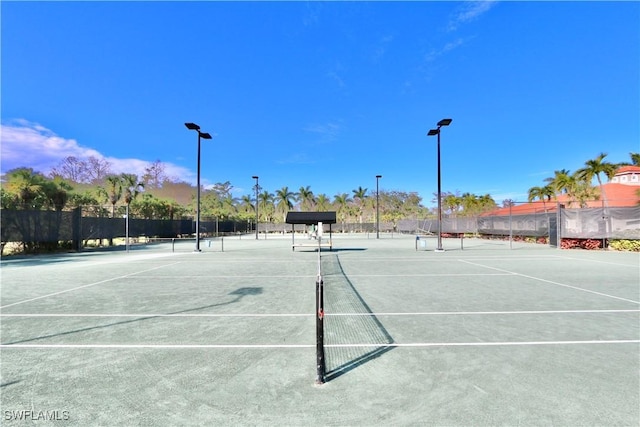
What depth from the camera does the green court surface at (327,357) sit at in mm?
3074

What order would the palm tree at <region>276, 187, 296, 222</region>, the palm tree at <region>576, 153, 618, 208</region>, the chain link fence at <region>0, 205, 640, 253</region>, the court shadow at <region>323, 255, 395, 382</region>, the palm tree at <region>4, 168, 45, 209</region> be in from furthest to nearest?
the palm tree at <region>276, 187, 296, 222</region> < the palm tree at <region>576, 153, 618, 208</region> < the palm tree at <region>4, 168, 45, 209</region> < the chain link fence at <region>0, 205, 640, 253</region> < the court shadow at <region>323, 255, 395, 382</region>

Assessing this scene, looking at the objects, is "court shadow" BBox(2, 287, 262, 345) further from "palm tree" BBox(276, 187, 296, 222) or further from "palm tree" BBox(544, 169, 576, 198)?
"palm tree" BBox(276, 187, 296, 222)

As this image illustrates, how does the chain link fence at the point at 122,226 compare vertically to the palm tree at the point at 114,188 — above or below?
below

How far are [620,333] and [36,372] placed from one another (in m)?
8.82

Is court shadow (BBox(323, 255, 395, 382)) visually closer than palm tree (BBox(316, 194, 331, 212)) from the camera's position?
Yes

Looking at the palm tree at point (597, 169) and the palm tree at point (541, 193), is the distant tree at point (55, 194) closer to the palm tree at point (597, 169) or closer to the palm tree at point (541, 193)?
the palm tree at point (597, 169)

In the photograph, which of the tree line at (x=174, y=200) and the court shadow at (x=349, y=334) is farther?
the tree line at (x=174, y=200)

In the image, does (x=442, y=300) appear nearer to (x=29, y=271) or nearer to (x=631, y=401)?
(x=631, y=401)

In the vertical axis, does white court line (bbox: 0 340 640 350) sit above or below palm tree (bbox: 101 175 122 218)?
below

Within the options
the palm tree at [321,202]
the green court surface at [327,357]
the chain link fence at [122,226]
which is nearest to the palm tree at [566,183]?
the chain link fence at [122,226]

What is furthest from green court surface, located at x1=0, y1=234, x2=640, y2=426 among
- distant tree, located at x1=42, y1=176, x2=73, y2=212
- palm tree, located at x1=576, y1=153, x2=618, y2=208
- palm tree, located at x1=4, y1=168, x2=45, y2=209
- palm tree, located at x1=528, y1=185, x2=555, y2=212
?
palm tree, located at x1=528, y1=185, x2=555, y2=212

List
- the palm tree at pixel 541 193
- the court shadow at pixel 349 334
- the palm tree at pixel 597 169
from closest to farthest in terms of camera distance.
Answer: the court shadow at pixel 349 334 < the palm tree at pixel 597 169 < the palm tree at pixel 541 193

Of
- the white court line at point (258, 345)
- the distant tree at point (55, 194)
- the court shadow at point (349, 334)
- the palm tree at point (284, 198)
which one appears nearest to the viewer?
the court shadow at point (349, 334)

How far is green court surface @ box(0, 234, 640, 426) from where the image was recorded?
121 inches
